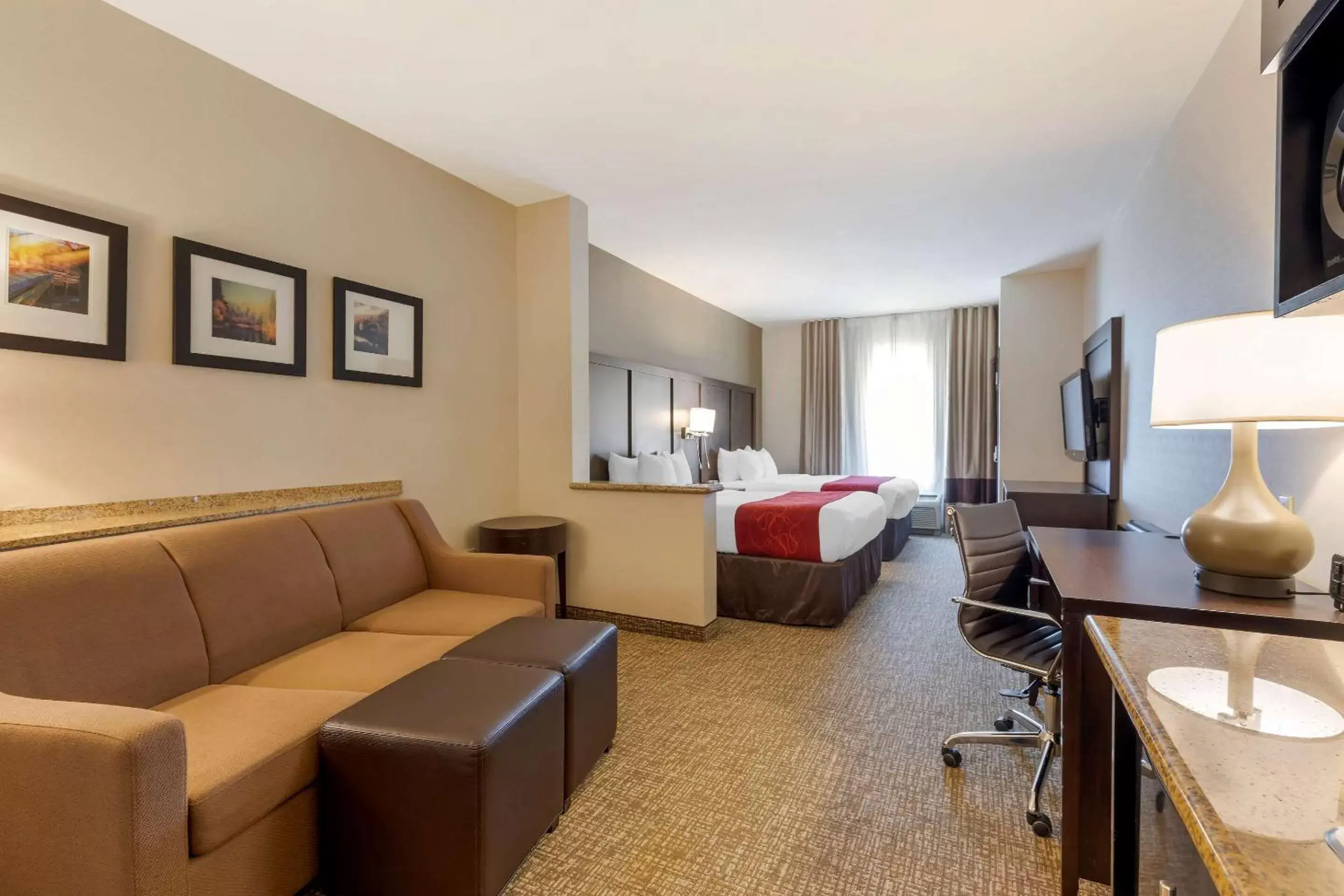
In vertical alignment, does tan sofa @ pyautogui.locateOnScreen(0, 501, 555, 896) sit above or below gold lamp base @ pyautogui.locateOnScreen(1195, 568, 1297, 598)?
below

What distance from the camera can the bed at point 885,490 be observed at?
5715mm

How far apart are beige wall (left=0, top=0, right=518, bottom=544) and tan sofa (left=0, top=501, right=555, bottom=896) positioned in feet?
1.27

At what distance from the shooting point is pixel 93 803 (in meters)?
1.17

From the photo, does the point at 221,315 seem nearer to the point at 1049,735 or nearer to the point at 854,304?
the point at 1049,735

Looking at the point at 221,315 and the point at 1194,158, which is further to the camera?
the point at 1194,158

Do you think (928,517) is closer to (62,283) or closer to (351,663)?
(351,663)

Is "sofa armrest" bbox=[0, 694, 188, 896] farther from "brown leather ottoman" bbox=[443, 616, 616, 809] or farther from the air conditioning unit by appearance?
the air conditioning unit

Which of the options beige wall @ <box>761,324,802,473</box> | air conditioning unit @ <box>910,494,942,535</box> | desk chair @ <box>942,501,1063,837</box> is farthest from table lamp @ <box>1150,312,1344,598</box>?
beige wall @ <box>761,324,802,473</box>

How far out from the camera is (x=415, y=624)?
2.41m

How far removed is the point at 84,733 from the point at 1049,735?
2622 millimetres

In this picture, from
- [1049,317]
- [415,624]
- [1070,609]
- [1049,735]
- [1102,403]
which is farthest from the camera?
[1049,317]

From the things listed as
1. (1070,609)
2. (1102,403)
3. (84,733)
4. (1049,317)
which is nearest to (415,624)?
(84,733)

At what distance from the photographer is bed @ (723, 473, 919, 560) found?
18.7 feet

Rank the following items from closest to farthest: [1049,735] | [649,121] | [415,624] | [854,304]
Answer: [1049,735] < [415,624] < [649,121] < [854,304]
